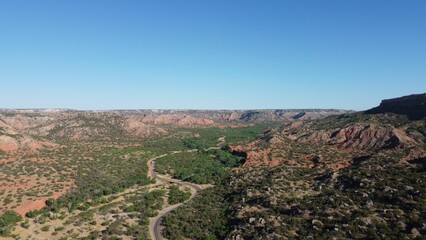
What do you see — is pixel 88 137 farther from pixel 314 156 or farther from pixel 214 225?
pixel 214 225

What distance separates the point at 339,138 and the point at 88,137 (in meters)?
99.6

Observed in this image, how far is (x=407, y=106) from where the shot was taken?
462 feet

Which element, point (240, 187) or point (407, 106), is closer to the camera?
point (240, 187)

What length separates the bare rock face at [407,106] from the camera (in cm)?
12850

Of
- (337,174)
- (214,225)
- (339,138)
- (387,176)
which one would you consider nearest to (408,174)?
(387,176)

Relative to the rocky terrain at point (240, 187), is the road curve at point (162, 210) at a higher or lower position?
lower

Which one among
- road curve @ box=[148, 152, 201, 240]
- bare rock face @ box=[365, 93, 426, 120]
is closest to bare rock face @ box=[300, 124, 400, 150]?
bare rock face @ box=[365, 93, 426, 120]

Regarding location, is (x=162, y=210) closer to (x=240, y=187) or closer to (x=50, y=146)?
(x=240, y=187)

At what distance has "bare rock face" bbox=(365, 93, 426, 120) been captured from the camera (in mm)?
128500

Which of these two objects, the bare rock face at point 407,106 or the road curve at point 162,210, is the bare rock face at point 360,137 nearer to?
the bare rock face at point 407,106

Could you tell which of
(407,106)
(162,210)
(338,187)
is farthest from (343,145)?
(162,210)

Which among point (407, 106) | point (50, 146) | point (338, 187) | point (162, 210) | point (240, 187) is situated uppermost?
point (407, 106)

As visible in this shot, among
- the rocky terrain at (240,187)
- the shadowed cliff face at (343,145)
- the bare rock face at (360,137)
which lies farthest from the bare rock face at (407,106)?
the bare rock face at (360,137)

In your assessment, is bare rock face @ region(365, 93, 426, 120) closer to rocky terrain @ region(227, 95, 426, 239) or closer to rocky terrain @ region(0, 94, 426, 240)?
rocky terrain @ region(0, 94, 426, 240)
